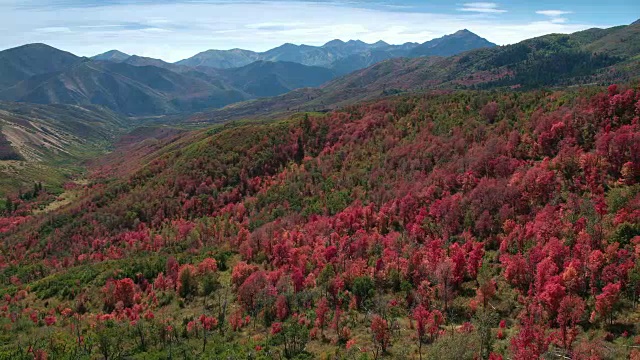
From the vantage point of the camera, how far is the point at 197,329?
61.6 m

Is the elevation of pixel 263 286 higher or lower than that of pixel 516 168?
lower

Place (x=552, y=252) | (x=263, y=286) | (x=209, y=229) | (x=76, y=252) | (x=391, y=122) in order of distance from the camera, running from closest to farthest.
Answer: (x=552, y=252) → (x=263, y=286) → (x=209, y=229) → (x=76, y=252) → (x=391, y=122)

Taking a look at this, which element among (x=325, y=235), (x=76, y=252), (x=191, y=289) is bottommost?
(x=76, y=252)

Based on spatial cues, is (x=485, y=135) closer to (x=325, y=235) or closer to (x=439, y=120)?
(x=439, y=120)

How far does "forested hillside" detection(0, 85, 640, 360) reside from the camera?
47.5 meters

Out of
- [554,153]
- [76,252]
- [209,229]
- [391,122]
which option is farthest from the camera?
[391,122]

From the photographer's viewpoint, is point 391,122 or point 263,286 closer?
point 263,286

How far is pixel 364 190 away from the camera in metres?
102

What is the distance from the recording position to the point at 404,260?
215 ft

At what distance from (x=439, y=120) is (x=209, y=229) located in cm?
6945

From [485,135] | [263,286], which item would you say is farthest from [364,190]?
[263,286]

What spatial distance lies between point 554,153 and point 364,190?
41.4m

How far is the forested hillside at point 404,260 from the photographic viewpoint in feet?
156

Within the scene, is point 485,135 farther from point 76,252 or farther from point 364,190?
point 76,252
